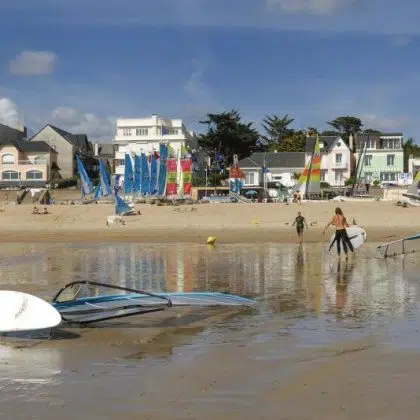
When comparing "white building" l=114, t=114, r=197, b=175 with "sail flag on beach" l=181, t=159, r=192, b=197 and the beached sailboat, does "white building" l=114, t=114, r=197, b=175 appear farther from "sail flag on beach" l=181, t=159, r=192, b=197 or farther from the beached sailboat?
the beached sailboat

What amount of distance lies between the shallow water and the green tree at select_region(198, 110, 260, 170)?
7587 centimetres

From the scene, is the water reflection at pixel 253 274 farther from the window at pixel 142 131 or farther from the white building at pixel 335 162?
the window at pixel 142 131

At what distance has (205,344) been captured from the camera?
804 centimetres

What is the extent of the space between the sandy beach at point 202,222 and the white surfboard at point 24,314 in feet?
68.6

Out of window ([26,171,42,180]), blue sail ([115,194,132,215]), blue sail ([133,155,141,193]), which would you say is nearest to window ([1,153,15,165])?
window ([26,171,42,180])

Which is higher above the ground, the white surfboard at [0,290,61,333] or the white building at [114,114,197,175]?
the white building at [114,114,197,175]

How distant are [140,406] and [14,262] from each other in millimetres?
15693

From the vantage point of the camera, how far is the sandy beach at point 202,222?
32.2 meters

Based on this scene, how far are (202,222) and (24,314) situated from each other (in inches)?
1185

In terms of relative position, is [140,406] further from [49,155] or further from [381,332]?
[49,155]

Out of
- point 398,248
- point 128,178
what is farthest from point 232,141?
point 398,248

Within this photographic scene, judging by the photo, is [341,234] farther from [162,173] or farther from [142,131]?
[142,131]

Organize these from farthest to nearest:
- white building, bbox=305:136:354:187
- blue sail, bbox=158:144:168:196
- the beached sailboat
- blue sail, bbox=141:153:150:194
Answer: white building, bbox=305:136:354:187, blue sail, bbox=141:153:150:194, blue sail, bbox=158:144:168:196, the beached sailboat

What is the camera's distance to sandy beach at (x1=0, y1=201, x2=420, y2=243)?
3217 cm
